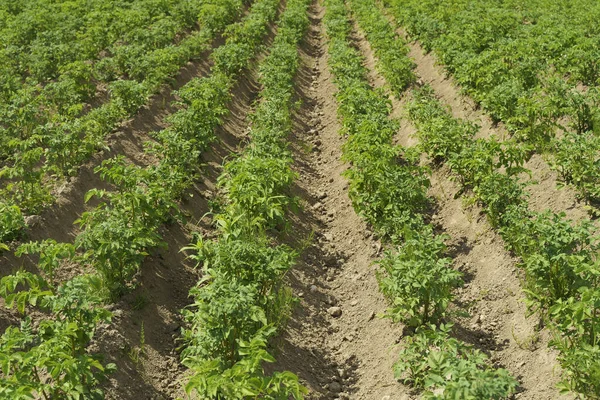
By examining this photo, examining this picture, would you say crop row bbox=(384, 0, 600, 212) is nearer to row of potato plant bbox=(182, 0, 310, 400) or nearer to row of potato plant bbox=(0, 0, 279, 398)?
row of potato plant bbox=(182, 0, 310, 400)

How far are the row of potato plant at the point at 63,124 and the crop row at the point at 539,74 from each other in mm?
7128

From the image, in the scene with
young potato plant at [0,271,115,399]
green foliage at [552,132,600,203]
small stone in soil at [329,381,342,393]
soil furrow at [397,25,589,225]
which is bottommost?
small stone in soil at [329,381,342,393]

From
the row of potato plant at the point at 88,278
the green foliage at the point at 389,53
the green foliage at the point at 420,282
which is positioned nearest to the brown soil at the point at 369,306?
the green foliage at the point at 420,282

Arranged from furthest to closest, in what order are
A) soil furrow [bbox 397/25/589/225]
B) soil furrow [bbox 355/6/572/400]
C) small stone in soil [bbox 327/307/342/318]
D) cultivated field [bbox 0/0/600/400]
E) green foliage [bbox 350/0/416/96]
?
green foliage [bbox 350/0/416/96], soil furrow [bbox 397/25/589/225], small stone in soil [bbox 327/307/342/318], soil furrow [bbox 355/6/572/400], cultivated field [bbox 0/0/600/400]

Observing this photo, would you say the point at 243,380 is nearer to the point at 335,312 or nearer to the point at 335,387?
the point at 335,387

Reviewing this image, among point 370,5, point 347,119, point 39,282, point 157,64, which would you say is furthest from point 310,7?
point 39,282

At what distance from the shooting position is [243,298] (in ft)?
18.9

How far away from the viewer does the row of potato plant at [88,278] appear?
5.42 meters

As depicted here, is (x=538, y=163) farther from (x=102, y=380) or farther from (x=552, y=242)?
(x=102, y=380)

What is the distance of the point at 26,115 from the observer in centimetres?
1077

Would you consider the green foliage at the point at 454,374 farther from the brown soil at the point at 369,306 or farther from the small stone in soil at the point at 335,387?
the small stone in soil at the point at 335,387

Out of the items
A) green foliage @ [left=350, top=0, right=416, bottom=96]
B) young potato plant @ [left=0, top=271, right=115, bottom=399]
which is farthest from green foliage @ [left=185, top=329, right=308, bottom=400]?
green foliage @ [left=350, top=0, right=416, bottom=96]

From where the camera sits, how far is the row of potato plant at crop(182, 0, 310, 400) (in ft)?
17.7

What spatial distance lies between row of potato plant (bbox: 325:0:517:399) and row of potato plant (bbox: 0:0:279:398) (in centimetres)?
292
